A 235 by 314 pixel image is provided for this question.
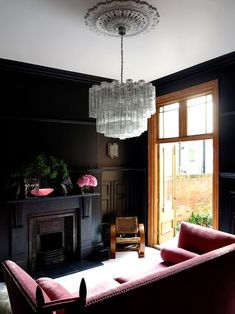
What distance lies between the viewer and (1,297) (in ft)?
9.27

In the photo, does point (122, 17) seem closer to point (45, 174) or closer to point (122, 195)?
point (45, 174)

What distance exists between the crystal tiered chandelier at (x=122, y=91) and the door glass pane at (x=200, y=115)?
6.06ft

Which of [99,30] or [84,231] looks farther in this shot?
[84,231]

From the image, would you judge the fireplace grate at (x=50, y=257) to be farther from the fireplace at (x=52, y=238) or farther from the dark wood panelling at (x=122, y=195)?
the dark wood panelling at (x=122, y=195)

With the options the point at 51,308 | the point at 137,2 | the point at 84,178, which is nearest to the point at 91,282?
the point at 84,178

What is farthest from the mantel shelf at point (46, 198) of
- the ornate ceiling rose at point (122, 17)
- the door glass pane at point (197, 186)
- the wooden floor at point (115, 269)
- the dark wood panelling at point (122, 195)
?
the door glass pane at point (197, 186)

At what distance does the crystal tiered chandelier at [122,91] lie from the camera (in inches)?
89.8

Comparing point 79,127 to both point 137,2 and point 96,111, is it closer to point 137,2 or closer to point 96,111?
point 96,111

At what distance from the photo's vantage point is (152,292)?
5.52 ft

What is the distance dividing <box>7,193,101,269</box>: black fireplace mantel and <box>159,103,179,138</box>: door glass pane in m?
1.69

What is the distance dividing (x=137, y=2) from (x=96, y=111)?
39.6 inches

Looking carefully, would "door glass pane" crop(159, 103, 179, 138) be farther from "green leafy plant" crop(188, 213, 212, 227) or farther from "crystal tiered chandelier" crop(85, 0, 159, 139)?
"green leafy plant" crop(188, 213, 212, 227)

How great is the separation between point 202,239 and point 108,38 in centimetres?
253

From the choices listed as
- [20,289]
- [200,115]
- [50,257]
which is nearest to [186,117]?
[200,115]
